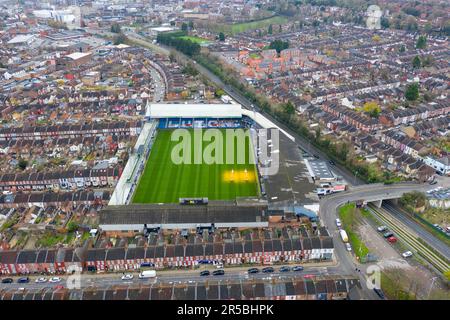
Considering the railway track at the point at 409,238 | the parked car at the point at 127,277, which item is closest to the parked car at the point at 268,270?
the parked car at the point at 127,277

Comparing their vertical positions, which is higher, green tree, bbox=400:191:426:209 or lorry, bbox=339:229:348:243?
green tree, bbox=400:191:426:209

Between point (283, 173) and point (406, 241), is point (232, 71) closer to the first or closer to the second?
point (283, 173)

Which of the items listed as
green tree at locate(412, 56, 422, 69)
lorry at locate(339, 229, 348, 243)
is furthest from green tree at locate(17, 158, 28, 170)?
green tree at locate(412, 56, 422, 69)

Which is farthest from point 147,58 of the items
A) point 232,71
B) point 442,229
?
point 442,229

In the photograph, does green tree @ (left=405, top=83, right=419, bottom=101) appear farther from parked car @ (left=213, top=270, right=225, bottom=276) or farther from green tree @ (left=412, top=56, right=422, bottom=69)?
parked car @ (left=213, top=270, right=225, bottom=276)

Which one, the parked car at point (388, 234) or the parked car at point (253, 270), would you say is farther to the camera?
the parked car at point (388, 234)

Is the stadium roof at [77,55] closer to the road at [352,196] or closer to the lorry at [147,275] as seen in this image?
the lorry at [147,275]
